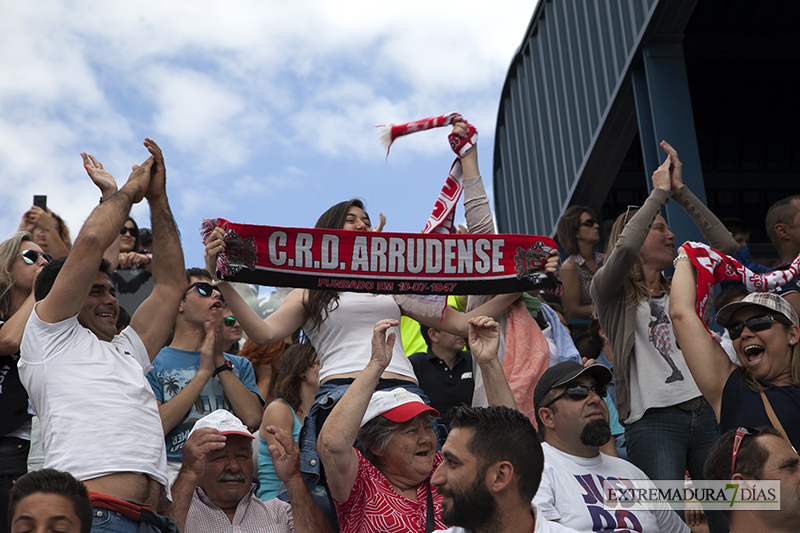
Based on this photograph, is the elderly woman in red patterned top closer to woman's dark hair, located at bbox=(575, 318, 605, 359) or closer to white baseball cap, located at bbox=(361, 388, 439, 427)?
white baseball cap, located at bbox=(361, 388, 439, 427)

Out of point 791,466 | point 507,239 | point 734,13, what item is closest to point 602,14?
point 734,13

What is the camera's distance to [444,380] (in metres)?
5.94

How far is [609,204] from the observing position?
14.6 metres

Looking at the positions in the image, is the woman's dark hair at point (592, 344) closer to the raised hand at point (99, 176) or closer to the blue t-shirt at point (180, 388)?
the blue t-shirt at point (180, 388)

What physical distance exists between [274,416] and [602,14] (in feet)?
24.6

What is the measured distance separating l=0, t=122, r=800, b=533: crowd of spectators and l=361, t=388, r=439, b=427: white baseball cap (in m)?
0.01

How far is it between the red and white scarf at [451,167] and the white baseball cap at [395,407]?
1.62 m

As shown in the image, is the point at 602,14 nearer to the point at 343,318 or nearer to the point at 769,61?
the point at 769,61

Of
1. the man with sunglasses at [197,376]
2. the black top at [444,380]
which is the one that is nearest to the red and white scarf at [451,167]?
the black top at [444,380]

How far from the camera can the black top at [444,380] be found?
5.83 metres

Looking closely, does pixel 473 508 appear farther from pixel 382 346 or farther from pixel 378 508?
pixel 382 346

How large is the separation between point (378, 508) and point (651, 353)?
6.25 feet

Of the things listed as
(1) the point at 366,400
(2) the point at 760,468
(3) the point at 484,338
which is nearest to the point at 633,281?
(3) the point at 484,338

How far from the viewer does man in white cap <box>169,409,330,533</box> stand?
397cm
